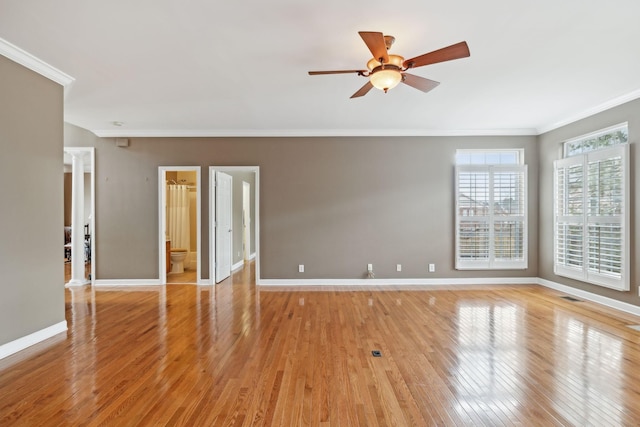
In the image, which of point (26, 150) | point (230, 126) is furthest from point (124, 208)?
point (26, 150)

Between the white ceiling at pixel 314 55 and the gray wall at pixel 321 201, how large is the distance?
0.79m

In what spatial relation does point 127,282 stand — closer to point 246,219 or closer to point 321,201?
point 246,219

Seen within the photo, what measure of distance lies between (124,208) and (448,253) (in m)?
5.75

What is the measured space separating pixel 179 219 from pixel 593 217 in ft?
25.3

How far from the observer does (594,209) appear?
14.7 feet

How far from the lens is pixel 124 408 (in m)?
2.06

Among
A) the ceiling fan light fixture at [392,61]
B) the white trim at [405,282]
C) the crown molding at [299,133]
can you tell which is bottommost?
the white trim at [405,282]

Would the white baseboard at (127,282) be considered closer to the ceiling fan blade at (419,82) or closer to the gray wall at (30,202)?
the gray wall at (30,202)

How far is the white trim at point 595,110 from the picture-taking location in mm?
3988

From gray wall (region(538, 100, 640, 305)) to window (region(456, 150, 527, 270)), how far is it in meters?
0.29

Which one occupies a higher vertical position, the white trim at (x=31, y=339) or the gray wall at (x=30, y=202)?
the gray wall at (x=30, y=202)

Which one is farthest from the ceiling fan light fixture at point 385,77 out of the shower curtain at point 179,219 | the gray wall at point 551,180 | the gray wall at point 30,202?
the shower curtain at point 179,219

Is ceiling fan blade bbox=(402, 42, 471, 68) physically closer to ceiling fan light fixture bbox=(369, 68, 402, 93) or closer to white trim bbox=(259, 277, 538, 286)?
ceiling fan light fixture bbox=(369, 68, 402, 93)

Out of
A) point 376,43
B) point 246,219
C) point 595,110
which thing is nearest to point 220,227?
point 246,219
